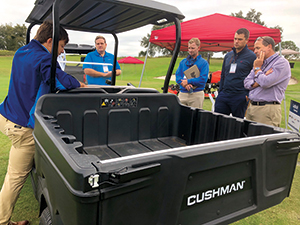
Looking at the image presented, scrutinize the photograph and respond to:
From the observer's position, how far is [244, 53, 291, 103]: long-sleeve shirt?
329cm

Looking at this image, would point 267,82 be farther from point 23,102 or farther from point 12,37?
point 12,37

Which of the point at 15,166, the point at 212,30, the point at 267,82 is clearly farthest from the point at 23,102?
the point at 212,30

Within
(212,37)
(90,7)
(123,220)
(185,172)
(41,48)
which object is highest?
(212,37)

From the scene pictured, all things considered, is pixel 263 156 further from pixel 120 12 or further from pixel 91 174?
pixel 120 12

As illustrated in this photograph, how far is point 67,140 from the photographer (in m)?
1.30

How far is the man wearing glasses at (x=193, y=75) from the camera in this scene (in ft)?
15.3

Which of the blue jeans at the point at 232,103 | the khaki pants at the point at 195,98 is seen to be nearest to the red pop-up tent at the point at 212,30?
the khaki pants at the point at 195,98

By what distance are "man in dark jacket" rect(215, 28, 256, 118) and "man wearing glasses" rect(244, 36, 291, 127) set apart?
1.25 feet

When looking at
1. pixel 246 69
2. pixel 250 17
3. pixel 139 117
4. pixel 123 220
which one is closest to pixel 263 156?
pixel 123 220

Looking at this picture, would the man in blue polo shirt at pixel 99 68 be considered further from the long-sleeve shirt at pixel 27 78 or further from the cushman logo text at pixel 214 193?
the cushman logo text at pixel 214 193

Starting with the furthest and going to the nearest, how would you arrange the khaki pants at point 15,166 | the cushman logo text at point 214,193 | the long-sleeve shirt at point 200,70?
1. the long-sleeve shirt at point 200,70
2. the khaki pants at point 15,166
3. the cushman logo text at point 214,193

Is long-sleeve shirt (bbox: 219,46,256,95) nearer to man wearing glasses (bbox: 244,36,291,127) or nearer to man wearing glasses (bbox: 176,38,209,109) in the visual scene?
man wearing glasses (bbox: 244,36,291,127)

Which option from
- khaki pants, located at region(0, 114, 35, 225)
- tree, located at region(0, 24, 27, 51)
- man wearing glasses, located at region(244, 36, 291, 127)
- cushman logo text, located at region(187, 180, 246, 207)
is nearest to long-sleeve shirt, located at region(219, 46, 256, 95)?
man wearing glasses, located at region(244, 36, 291, 127)

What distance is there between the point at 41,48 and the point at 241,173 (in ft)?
6.55
